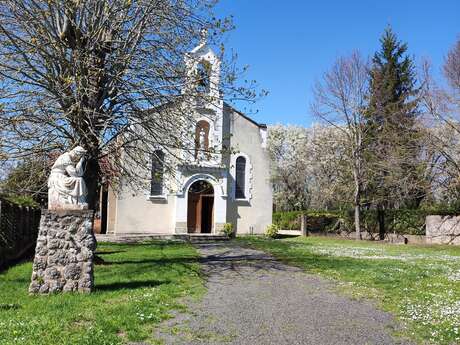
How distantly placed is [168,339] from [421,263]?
42.5ft

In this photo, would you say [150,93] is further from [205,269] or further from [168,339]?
[168,339]

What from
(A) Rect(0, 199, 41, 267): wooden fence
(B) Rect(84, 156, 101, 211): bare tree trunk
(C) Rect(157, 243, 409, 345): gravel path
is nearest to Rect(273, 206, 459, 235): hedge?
(C) Rect(157, 243, 409, 345): gravel path

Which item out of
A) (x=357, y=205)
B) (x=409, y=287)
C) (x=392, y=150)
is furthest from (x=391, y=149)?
(x=409, y=287)

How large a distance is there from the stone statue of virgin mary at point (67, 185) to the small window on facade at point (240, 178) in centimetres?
2447

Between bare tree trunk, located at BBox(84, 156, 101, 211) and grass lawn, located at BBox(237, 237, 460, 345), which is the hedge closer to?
grass lawn, located at BBox(237, 237, 460, 345)

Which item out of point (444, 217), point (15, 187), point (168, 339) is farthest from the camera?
point (444, 217)

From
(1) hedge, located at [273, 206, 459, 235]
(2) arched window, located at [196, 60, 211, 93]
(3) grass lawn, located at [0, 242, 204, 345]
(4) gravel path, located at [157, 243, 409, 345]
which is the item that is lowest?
(4) gravel path, located at [157, 243, 409, 345]

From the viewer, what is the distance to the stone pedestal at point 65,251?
365 inches

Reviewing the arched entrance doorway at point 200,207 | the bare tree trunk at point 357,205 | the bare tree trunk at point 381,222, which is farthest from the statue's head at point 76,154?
the bare tree trunk at point 381,222

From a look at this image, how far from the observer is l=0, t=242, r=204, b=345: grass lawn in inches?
249

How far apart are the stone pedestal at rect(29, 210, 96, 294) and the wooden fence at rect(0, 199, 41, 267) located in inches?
197

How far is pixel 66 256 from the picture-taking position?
30.8 feet

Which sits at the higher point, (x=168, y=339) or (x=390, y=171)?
(x=390, y=171)

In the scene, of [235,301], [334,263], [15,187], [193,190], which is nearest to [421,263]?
[334,263]
